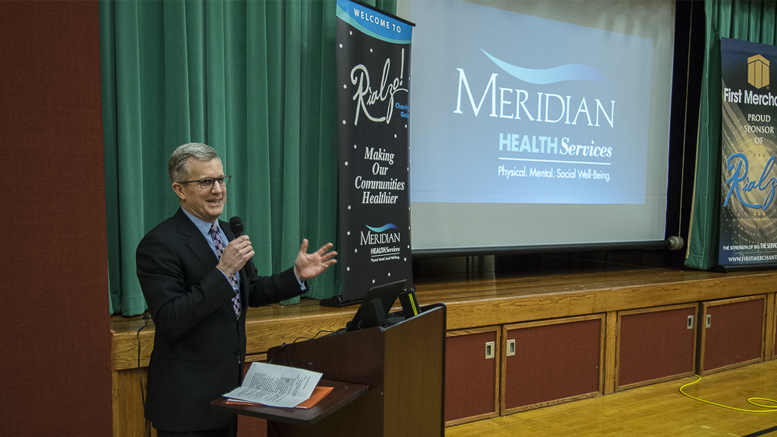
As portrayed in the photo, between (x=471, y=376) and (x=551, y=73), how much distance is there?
225 centimetres

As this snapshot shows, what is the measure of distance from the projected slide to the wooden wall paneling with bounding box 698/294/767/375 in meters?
1.04

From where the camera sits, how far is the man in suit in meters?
1.51

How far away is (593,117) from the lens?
4.24 m

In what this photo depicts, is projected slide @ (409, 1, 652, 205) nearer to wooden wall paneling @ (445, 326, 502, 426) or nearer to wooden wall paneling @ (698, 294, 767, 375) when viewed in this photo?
wooden wall paneling @ (445, 326, 502, 426)

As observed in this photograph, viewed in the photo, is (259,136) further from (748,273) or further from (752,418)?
(748,273)

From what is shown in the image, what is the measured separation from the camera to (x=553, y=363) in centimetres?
345

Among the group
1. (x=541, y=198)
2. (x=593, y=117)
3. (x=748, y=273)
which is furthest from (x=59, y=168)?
(x=748, y=273)

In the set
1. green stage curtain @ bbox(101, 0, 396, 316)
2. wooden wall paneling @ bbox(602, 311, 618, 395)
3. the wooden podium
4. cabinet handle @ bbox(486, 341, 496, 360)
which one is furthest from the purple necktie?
wooden wall paneling @ bbox(602, 311, 618, 395)

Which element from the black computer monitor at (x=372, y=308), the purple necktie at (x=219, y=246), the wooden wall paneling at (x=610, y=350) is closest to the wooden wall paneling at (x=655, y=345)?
the wooden wall paneling at (x=610, y=350)

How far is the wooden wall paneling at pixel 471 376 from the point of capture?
10.2ft

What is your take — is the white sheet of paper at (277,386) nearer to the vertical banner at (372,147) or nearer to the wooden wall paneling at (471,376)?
the vertical banner at (372,147)

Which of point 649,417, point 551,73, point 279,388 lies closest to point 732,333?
point 649,417

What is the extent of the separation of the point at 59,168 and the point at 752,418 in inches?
147

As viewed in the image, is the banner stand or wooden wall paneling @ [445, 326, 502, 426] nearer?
the banner stand
